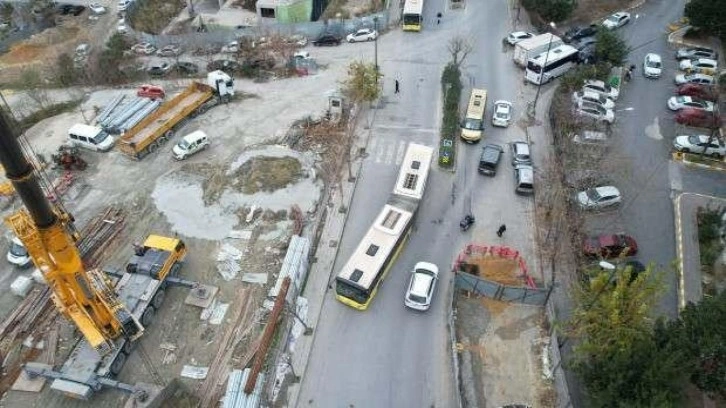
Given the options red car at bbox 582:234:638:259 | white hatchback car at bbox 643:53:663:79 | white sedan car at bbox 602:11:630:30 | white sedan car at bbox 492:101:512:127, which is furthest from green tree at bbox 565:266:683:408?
white sedan car at bbox 602:11:630:30

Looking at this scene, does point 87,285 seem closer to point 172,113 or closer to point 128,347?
point 128,347

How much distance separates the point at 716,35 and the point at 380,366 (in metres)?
40.5

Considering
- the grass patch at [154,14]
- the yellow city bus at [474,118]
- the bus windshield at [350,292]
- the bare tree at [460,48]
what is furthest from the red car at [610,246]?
the grass patch at [154,14]

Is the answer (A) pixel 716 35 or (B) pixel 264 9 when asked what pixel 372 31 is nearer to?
(B) pixel 264 9

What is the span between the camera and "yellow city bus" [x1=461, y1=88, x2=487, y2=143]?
124 feet

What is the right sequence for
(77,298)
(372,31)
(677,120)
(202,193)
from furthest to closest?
1. (372,31)
2. (677,120)
3. (202,193)
4. (77,298)

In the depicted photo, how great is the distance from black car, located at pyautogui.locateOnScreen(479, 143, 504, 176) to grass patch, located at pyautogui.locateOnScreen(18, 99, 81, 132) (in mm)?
33210

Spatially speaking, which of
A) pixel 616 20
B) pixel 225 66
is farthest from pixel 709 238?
pixel 225 66

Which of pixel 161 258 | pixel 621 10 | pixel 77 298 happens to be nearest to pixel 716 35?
pixel 621 10

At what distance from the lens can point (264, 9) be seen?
173 ft

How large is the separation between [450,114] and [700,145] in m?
16.6

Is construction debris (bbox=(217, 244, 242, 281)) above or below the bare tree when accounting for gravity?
below

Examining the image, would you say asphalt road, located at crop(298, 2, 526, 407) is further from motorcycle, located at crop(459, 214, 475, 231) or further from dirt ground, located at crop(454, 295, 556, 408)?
dirt ground, located at crop(454, 295, 556, 408)

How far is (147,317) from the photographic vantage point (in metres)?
27.9
